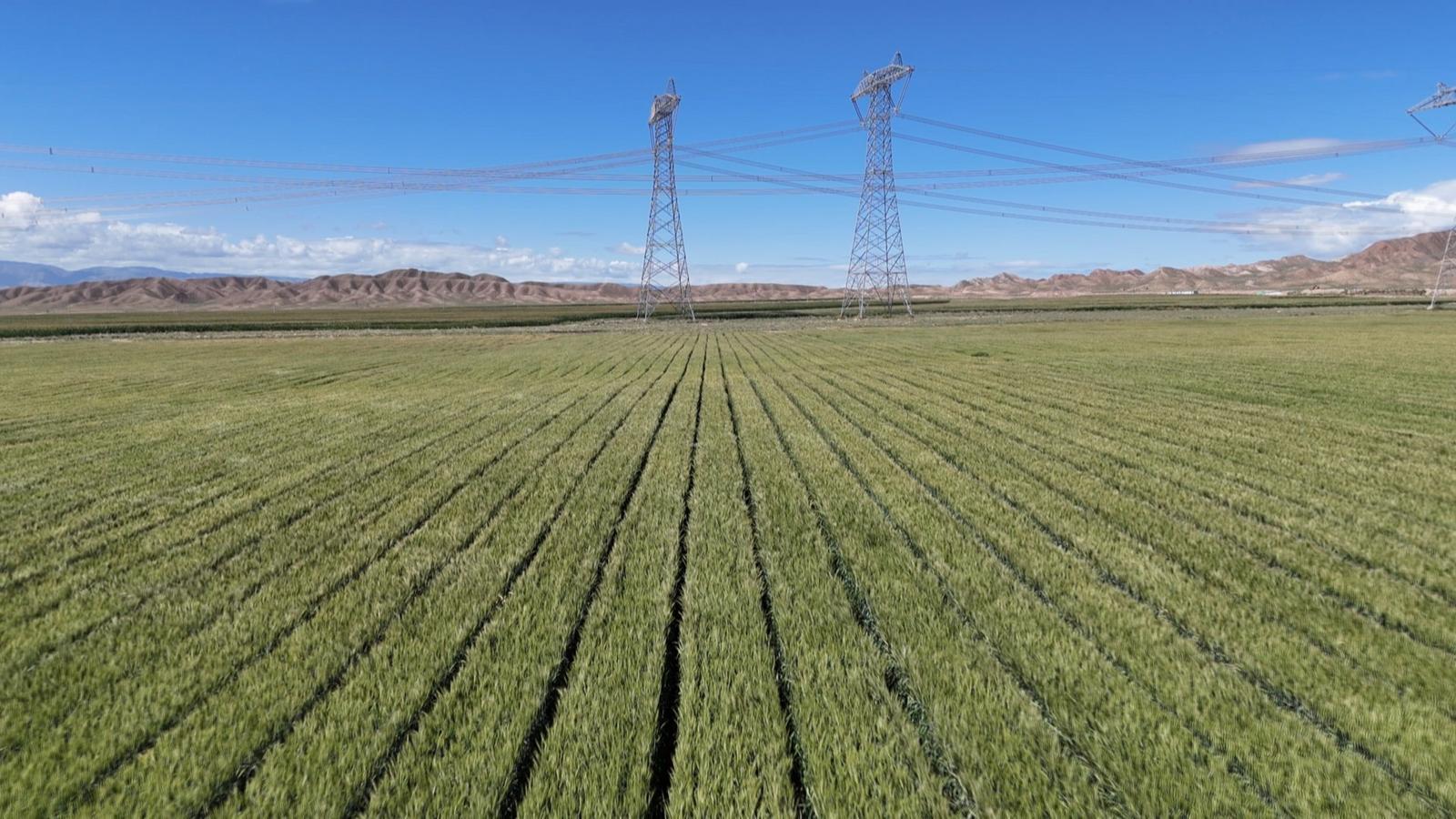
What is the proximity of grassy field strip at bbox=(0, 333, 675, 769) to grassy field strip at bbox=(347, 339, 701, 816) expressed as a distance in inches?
70.2

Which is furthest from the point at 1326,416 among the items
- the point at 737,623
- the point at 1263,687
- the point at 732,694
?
the point at 732,694

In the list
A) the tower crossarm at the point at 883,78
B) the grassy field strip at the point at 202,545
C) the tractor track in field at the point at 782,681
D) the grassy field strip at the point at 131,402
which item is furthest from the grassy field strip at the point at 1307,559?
the tower crossarm at the point at 883,78

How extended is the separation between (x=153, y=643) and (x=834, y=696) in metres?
4.71

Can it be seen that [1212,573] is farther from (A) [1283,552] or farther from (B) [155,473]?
(B) [155,473]

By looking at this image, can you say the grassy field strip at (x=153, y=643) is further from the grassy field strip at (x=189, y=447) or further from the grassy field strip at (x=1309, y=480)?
the grassy field strip at (x=1309, y=480)

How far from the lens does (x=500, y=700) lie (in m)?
3.64

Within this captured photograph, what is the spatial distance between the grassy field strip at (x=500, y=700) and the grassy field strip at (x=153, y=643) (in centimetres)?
178

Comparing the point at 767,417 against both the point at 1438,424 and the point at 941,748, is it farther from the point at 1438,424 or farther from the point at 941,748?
the point at 1438,424

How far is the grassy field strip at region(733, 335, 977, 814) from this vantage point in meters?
3.08

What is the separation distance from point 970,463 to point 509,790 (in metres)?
7.85

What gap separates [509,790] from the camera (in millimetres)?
2982

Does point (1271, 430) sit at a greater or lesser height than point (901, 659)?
greater

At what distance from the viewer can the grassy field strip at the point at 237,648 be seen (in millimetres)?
3420

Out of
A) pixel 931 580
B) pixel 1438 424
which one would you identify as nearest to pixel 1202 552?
pixel 931 580
